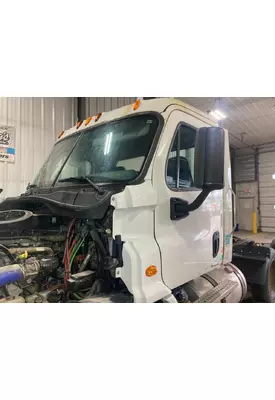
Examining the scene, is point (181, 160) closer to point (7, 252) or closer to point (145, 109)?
point (145, 109)

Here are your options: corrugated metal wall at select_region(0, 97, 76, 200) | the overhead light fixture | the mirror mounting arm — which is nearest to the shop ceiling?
the overhead light fixture

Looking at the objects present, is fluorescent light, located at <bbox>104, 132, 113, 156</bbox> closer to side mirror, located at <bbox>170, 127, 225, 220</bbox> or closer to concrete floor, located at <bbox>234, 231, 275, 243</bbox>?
side mirror, located at <bbox>170, 127, 225, 220</bbox>

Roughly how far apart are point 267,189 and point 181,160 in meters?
0.95

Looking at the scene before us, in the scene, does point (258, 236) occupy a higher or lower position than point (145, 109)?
lower

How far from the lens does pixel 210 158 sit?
1237 millimetres

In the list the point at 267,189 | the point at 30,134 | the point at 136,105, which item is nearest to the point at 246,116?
the point at 267,189

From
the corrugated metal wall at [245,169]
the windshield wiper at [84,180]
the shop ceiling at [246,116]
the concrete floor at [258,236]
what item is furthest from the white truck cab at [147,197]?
the concrete floor at [258,236]

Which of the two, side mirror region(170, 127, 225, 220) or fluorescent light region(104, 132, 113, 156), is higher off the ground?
fluorescent light region(104, 132, 113, 156)

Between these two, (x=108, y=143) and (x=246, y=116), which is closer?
(x=108, y=143)

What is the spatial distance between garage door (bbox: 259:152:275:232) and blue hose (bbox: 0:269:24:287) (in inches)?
74.6

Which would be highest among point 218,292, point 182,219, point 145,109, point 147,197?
point 145,109

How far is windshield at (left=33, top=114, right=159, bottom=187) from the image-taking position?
153cm

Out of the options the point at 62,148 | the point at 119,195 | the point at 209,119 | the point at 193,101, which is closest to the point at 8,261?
the point at 119,195

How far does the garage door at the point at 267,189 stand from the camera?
2100mm
